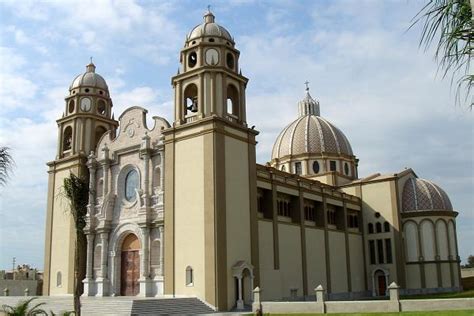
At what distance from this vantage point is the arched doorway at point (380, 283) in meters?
51.0

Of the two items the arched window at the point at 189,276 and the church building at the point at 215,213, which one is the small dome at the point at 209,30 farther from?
the arched window at the point at 189,276

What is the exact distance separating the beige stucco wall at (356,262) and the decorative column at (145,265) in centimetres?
2050

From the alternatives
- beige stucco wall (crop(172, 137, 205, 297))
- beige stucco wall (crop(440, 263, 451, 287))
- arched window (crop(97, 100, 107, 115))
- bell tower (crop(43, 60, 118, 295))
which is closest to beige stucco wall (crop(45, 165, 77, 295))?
bell tower (crop(43, 60, 118, 295))

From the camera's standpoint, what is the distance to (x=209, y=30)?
38.8 meters

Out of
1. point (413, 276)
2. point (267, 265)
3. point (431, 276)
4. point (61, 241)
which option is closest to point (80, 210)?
point (61, 241)

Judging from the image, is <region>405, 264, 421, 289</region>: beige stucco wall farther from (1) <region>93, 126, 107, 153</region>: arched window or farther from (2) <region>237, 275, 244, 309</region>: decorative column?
(1) <region>93, 126, 107, 153</region>: arched window

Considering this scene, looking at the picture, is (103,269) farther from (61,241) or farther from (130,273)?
(61,241)

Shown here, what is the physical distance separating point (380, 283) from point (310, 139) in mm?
17810

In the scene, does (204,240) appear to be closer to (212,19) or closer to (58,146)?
(212,19)

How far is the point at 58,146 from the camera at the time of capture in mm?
47375

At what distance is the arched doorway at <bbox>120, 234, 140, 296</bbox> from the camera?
38.9 m

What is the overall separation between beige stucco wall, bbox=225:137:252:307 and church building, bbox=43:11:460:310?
11 centimetres

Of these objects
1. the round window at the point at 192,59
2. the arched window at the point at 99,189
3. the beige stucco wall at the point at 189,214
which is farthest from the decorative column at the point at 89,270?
the round window at the point at 192,59

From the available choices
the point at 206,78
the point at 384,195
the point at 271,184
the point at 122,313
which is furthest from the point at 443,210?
the point at 122,313
